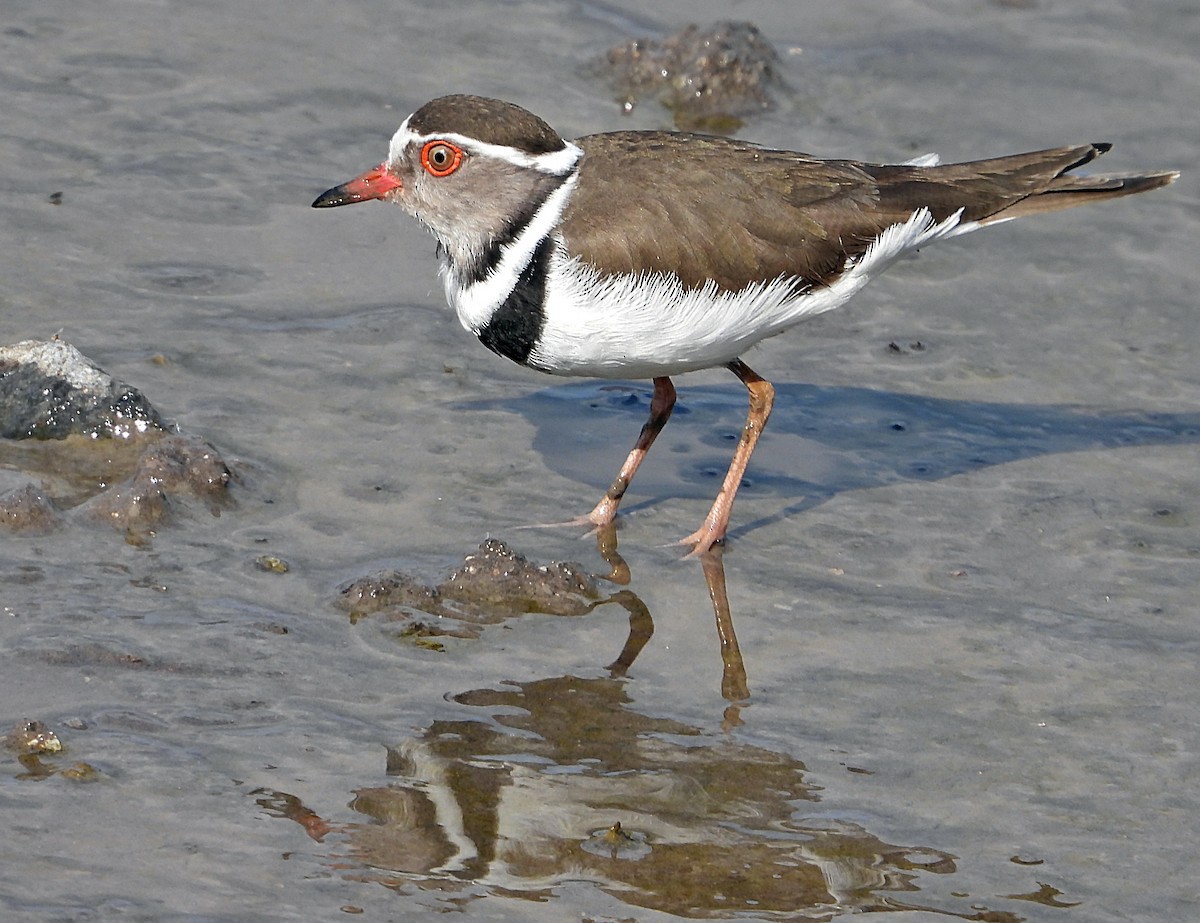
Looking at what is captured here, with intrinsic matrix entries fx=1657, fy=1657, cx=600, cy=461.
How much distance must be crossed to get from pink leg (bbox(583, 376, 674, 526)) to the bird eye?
1383mm

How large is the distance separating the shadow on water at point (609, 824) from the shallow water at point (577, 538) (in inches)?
0.7

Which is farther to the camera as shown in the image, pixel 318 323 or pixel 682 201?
pixel 318 323

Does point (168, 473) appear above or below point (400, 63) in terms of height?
below

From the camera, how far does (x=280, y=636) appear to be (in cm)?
611

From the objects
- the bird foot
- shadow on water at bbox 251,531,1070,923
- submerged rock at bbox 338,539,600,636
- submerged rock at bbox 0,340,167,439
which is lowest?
shadow on water at bbox 251,531,1070,923

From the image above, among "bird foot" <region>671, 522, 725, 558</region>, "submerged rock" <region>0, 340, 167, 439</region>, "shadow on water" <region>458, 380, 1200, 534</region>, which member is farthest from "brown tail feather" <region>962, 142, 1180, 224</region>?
"submerged rock" <region>0, 340, 167, 439</region>

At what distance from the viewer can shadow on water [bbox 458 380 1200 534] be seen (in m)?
8.00

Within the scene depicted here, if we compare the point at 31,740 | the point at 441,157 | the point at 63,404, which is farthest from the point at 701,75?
the point at 31,740

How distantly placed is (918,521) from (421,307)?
296cm

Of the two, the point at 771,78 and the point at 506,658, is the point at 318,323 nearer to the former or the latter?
the point at 506,658

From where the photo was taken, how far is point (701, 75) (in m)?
11.3

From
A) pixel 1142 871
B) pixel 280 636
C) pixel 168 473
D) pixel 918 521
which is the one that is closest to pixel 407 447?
pixel 168 473

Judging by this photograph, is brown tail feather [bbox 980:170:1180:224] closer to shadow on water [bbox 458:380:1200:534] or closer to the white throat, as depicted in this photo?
shadow on water [bbox 458:380:1200:534]

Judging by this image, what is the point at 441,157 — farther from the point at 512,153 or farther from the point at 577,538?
the point at 577,538
